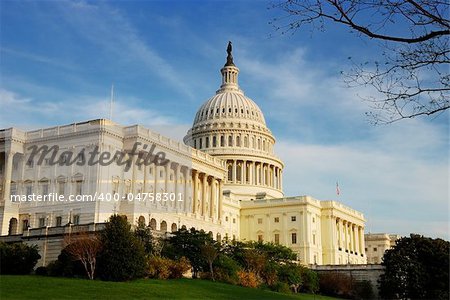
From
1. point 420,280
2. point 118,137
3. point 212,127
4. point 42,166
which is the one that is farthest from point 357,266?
point 212,127

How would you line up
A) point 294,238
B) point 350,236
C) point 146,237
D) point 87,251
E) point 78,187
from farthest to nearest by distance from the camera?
point 350,236
point 294,238
point 78,187
point 146,237
point 87,251

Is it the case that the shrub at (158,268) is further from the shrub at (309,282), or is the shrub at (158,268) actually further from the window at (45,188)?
the window at (45,188)

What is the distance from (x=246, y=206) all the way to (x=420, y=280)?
50.7 m

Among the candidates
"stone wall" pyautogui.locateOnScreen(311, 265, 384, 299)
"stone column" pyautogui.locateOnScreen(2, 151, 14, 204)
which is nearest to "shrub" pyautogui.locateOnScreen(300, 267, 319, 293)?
"stone wall" pyautogui.locateOnScreen(311, 265, 384, 299)

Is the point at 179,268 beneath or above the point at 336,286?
above

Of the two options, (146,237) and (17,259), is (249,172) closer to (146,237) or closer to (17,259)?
(146,237)

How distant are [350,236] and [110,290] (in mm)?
85075

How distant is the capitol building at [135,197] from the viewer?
71.9 m

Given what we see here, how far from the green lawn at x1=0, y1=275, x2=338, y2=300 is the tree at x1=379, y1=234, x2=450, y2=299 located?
21265 millimetres

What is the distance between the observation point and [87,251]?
4688 cm

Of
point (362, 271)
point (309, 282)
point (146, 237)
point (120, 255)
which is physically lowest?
point (309, 282)

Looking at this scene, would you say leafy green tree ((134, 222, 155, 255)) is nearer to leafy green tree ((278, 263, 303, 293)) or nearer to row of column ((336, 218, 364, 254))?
leafy green tree ((278, 263, 303, 293))

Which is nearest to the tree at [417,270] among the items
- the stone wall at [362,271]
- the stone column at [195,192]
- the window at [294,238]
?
the stone wall at [362,271]

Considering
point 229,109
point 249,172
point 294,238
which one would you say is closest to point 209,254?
point 294,238
